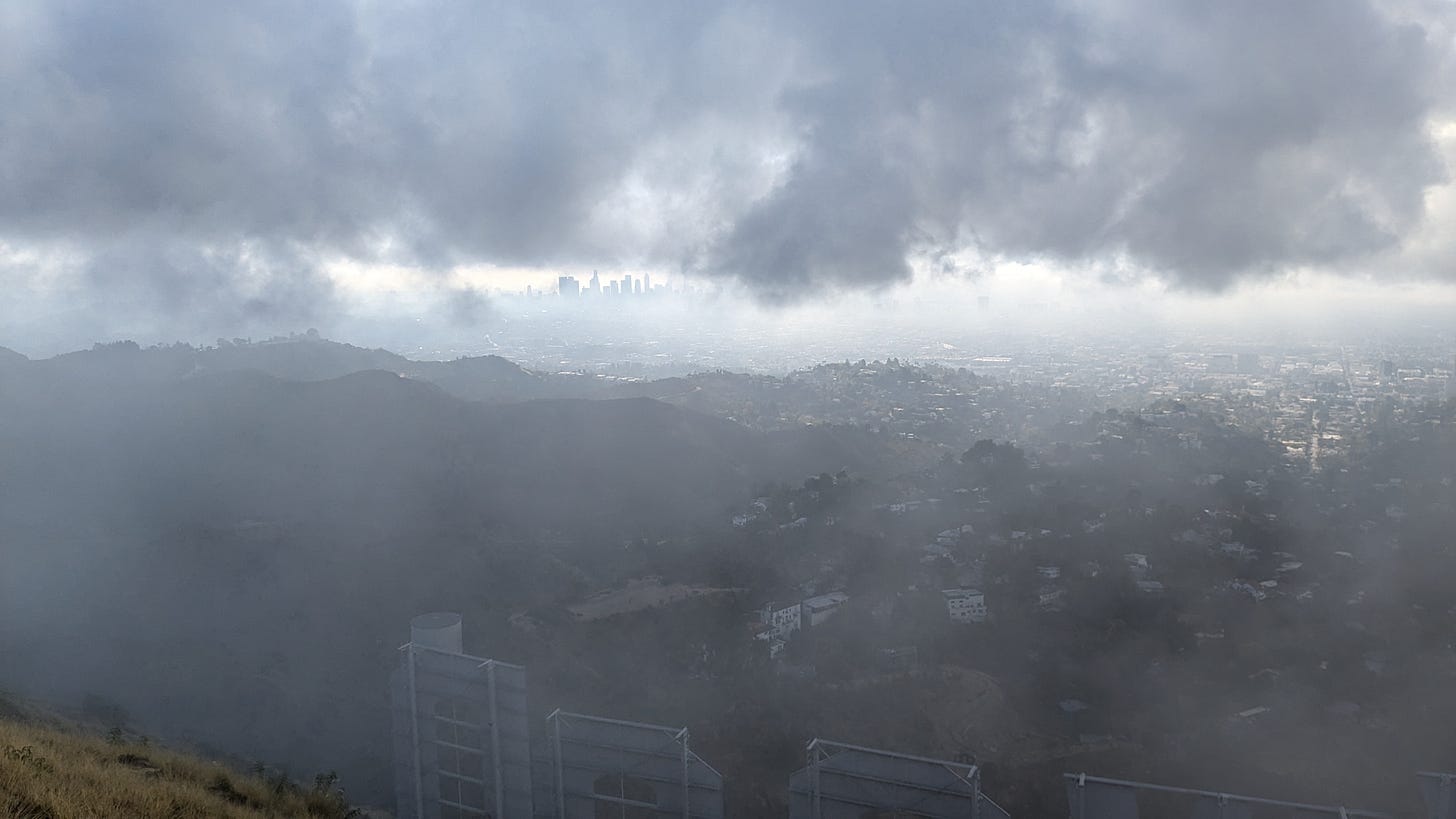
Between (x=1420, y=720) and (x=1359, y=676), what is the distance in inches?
55.3

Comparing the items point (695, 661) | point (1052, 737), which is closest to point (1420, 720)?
point (1052, 737)

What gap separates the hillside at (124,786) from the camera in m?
5.61

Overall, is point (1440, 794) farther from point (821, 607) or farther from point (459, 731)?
point (821, 607)

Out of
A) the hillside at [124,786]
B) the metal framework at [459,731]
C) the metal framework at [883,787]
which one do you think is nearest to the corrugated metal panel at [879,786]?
the metal framework at [883,787]

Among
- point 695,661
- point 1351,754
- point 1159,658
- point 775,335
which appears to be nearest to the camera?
point 1351,754

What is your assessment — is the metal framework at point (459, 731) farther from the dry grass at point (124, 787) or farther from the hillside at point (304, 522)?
the hillside at point (304, 522)

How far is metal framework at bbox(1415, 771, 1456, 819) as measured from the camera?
7.62m

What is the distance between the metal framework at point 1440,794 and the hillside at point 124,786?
997 centimetres

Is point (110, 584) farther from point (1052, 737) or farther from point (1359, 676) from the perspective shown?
point (1359, 676)

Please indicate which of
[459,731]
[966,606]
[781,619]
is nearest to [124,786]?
[459,731]

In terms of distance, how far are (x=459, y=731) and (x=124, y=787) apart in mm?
4495

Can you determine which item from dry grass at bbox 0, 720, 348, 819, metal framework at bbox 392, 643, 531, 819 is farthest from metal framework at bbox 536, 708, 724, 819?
dry grass at bbox 0, 720, 348, 819

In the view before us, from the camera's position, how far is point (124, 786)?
6551 mm

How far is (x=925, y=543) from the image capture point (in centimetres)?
2241
